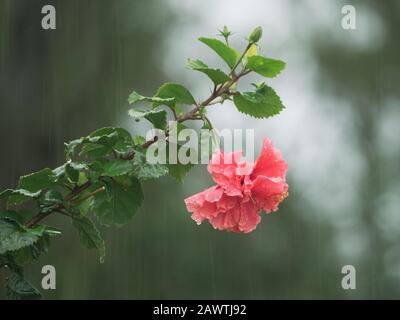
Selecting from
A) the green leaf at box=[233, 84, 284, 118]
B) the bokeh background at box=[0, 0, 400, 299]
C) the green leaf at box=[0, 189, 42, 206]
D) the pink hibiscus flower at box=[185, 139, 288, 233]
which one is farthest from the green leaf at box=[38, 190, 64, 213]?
the bokeh background at box=[0, 0, 400, 299]

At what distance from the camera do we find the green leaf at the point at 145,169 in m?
1.25

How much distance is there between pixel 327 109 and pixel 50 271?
224 inches

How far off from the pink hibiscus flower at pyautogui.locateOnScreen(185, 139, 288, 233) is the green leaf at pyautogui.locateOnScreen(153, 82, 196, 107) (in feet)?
0.37

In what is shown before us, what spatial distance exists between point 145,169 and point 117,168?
0.05m

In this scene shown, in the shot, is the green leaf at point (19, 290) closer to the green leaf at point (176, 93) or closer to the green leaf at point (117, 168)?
the green leaf at point (117, 168)

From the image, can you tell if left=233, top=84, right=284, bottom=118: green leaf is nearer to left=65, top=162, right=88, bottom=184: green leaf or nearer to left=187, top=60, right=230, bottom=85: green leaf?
left=187, top=60, right=230, bottom=85: green leaf

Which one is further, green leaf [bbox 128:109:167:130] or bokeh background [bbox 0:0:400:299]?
bokeh background [bbox 0:0:400:299]

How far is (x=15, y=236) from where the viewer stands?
1.25 metres

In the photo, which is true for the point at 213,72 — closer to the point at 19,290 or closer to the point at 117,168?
the point at 117,168

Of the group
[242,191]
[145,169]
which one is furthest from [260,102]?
[145,169]

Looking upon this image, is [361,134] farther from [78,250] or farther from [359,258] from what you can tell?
[78,250]

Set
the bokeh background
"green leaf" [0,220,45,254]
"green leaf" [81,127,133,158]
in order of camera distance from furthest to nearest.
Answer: the bokeh background → "green leaf" [81,127,133,158] → "green leaf" [0,220,45,254]

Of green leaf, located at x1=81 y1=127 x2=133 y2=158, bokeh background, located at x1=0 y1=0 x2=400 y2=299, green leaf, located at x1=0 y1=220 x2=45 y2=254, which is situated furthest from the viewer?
bokeh background, located at x1=0 y1=0 x2=400 y2=299

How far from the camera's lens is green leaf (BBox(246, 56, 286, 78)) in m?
1.37
